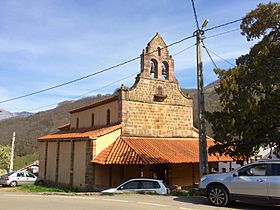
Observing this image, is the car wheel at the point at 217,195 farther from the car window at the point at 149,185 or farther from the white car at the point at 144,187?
the car window at the point at 149,185

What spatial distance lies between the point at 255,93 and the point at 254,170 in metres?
4.46

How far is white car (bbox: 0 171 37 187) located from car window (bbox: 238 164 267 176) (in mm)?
25090

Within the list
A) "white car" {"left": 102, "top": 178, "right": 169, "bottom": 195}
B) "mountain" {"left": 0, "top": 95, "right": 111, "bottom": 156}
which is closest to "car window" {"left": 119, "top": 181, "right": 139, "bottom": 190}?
"white car" {"left": 102, "top": 178, "right": 169, "bottom": 195}

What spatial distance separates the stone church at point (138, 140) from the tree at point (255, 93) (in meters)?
7.86

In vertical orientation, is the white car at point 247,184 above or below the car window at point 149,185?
above

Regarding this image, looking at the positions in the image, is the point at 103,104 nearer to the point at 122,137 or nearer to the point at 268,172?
the point at 122,137

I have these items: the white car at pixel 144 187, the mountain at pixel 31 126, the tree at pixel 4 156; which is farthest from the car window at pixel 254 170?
the mountain at pixel 31 126

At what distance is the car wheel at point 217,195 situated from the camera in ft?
34.8

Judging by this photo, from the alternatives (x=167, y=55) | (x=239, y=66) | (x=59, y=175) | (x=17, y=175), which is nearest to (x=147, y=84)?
(x=167, y=55)

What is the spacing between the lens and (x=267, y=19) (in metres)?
13.6

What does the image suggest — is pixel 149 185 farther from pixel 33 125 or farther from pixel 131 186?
pixel 33 125

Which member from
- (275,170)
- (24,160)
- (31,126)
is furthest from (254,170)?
(31,126)

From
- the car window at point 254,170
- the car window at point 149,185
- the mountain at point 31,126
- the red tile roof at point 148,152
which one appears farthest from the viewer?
the mountain at point 31,126

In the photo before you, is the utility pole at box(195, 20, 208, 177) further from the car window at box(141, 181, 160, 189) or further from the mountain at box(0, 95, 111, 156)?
the mountain at box(0, 95, 111, 156)
